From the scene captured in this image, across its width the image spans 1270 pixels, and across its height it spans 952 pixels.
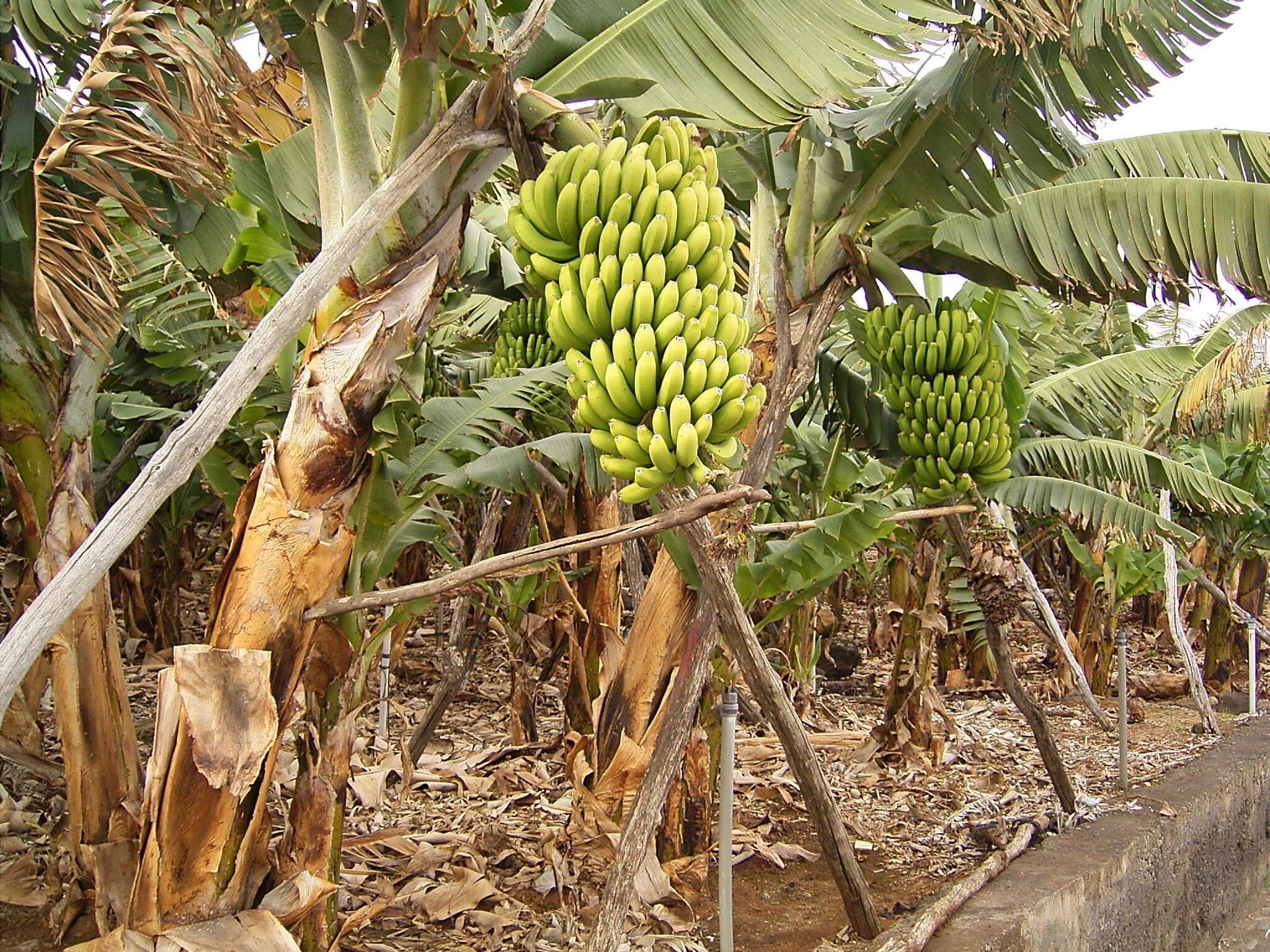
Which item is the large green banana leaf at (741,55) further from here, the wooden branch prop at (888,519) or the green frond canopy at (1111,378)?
the green frond canopy at (1111,378)

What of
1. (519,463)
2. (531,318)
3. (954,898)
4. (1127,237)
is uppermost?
(1127,237)

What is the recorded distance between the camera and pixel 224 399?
1353 mm

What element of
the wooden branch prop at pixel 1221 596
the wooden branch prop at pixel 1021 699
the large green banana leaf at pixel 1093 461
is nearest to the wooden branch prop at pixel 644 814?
the wooden branch prop at pixel 1021 699

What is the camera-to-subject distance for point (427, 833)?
3.54m

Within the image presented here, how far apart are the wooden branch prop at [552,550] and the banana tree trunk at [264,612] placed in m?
0.11

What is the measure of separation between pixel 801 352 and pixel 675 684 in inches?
37.2

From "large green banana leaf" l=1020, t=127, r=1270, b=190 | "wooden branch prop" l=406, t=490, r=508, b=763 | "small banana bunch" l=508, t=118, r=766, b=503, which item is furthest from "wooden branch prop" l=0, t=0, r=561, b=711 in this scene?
"wooden branch prop" l=406, t=490, r=508, b=763

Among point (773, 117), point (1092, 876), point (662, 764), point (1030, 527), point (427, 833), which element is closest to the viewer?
point (773, 117)

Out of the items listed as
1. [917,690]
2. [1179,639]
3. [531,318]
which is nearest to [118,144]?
[531,318]

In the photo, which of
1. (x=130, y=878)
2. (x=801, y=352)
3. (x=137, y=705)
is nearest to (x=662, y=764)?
(x=801, y=352)

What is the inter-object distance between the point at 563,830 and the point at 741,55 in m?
2.67

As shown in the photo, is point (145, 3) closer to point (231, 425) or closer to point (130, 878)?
point (231, 425)

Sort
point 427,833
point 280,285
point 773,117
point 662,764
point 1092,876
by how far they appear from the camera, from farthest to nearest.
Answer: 1. point 427,833
2. point 1092,876
3. point 280,285
4. point 662,764
5. point 773,117

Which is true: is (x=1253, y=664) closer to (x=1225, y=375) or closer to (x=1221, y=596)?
(x=1221, y=596)
